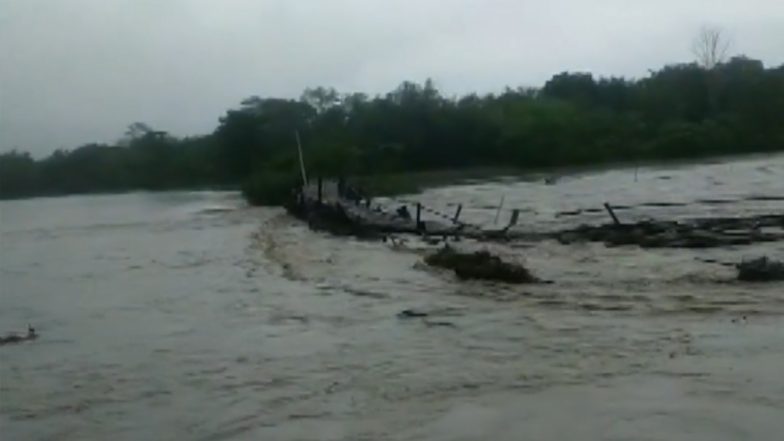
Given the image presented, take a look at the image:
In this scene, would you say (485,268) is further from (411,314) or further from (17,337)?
(17,337)

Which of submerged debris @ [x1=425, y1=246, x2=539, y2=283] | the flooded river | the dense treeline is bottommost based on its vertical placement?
the flooded river

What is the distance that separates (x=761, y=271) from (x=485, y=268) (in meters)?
4.65

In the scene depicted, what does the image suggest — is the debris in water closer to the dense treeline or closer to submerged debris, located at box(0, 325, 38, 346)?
submerged debris, located at box(0, 325, 38, 346)

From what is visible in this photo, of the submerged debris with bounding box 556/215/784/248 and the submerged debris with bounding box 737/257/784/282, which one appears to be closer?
the submerged debris with bounding box 737/257/784/282

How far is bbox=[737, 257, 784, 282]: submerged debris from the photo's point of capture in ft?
51.7

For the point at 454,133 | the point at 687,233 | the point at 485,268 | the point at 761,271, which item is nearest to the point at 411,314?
the point at 485,268

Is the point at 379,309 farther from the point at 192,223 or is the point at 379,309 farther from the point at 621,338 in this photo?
the point at 192,223

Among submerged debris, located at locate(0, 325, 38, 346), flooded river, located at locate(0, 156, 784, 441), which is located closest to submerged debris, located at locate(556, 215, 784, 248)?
flooded river, located at locate(0, 156, 784, 441)

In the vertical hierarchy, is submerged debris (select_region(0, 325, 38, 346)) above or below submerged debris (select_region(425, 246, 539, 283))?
below

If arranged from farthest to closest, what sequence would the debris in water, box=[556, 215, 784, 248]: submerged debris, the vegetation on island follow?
the vegetation on island, box=[556, 215, 784, 248]: submerged debris, the debris in water

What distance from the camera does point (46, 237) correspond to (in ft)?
137

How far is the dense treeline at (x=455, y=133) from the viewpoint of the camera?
76062 mm

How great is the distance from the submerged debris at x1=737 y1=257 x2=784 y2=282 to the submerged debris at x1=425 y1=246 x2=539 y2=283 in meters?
3.47

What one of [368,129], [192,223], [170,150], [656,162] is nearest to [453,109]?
[368,129]
